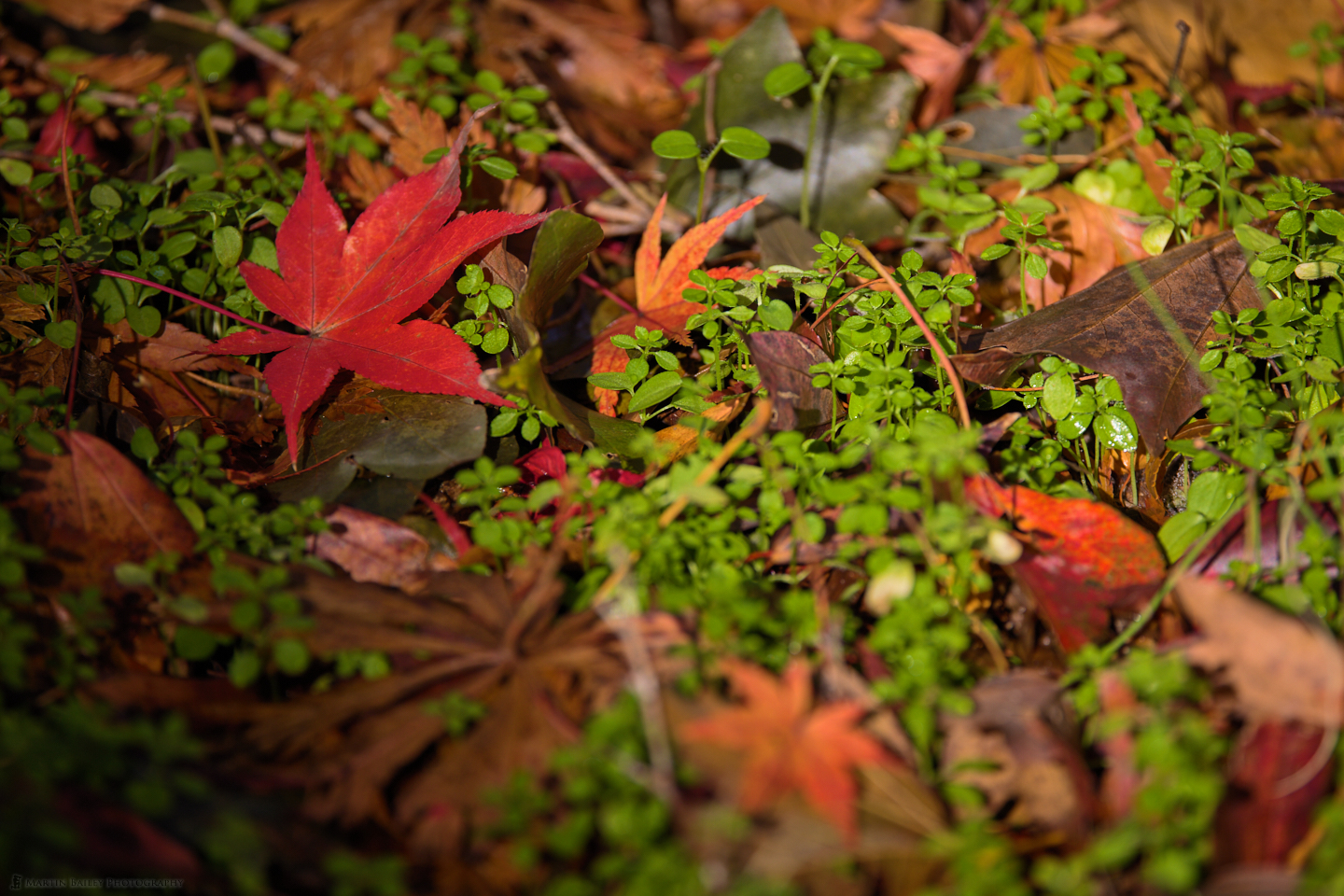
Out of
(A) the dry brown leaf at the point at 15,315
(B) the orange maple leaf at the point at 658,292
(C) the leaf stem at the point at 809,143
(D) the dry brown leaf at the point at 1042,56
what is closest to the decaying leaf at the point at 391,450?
(B) the orange maple leaf at the point at 658,292

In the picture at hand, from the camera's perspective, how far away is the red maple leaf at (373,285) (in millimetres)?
1589

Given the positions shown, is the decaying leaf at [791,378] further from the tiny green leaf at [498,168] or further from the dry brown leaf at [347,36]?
the dry brown leaf at [347,36]

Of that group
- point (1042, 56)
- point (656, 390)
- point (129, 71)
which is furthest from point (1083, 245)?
point (129, 71)

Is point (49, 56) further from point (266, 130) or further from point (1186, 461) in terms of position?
point (1186, 461)

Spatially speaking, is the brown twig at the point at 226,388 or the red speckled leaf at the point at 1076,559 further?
the brown twig at the point at 226,388

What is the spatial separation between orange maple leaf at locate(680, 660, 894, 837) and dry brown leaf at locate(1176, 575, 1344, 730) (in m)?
0.45

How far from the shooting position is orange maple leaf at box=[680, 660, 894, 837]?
106 cm

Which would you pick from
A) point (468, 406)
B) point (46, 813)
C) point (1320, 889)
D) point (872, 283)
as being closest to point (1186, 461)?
point (872, 283)

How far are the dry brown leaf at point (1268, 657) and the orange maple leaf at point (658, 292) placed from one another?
3.41ft

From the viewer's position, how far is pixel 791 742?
3.60ft

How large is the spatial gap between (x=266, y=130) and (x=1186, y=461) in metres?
2.38

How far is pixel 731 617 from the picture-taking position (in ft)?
3.96

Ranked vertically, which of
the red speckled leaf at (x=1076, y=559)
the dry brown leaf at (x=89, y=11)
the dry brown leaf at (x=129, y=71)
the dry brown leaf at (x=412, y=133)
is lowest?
the red speckled leaf at (x=1076, y=559)

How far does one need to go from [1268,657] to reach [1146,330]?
30.0 inches
